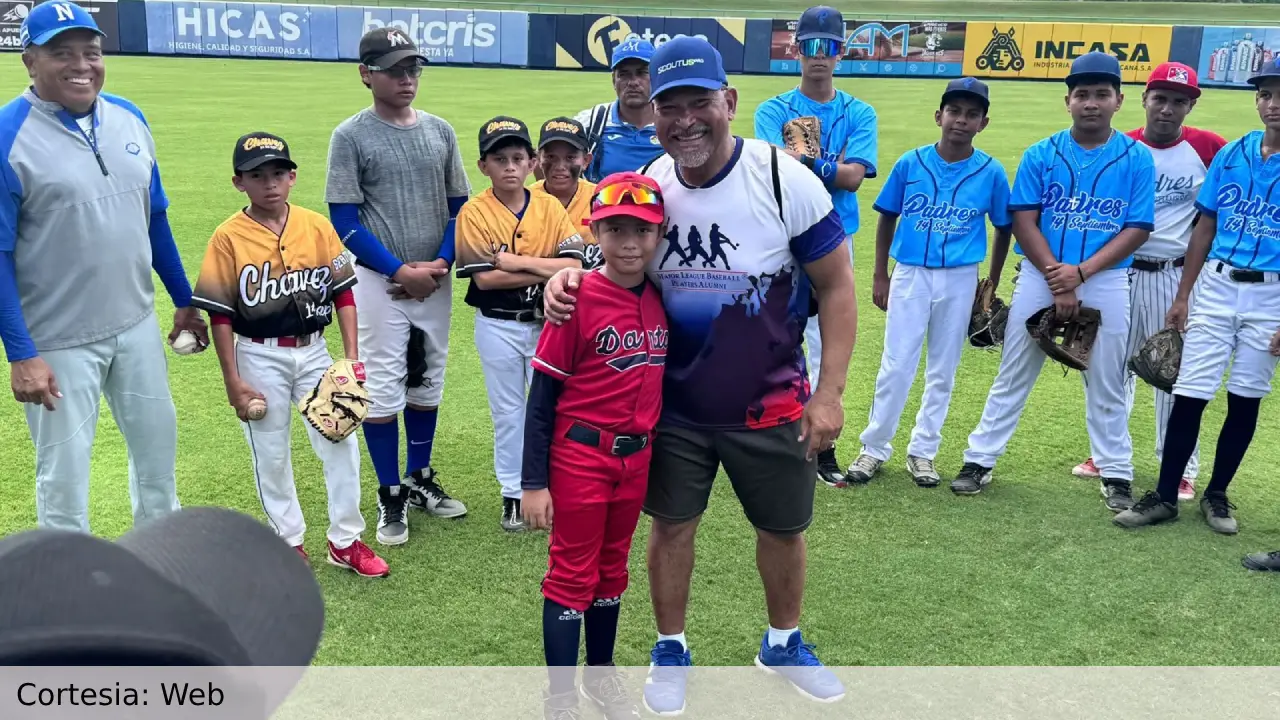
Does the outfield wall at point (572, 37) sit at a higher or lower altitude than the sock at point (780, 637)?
higher

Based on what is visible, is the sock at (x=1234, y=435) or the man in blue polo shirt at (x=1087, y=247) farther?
the man in blue polo shirt at (x=1087, y=247)

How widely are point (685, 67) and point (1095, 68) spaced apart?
301cm

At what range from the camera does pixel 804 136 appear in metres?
5.61

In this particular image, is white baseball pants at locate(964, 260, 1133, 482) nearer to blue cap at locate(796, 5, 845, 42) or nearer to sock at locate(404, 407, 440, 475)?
blue cap at locate(796, 5, 845, 42)

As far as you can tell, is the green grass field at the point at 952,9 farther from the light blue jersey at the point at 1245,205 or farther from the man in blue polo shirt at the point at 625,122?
the light blue jersey at the point at 1245,205

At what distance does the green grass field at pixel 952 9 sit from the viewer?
1922 inches

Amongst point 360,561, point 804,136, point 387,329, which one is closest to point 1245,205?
point 804,136

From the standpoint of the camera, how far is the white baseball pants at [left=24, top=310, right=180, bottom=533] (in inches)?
157

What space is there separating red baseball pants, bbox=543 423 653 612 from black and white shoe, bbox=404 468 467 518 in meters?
1.79

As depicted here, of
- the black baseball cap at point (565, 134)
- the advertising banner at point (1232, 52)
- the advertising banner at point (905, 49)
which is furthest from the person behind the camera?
the advertising banner at point (905, 49)

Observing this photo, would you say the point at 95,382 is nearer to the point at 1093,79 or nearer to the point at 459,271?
the point at 459,271

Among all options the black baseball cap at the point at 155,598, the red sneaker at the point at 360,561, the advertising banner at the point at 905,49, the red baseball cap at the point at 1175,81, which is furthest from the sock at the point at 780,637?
the advertising banner at the point at 905,49

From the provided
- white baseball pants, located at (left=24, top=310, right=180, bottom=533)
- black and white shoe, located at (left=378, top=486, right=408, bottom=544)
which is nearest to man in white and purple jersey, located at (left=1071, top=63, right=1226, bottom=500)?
black and white shoe, located at (left=378, top=486, right=408, bottom=544)

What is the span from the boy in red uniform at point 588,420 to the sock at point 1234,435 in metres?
3.40
